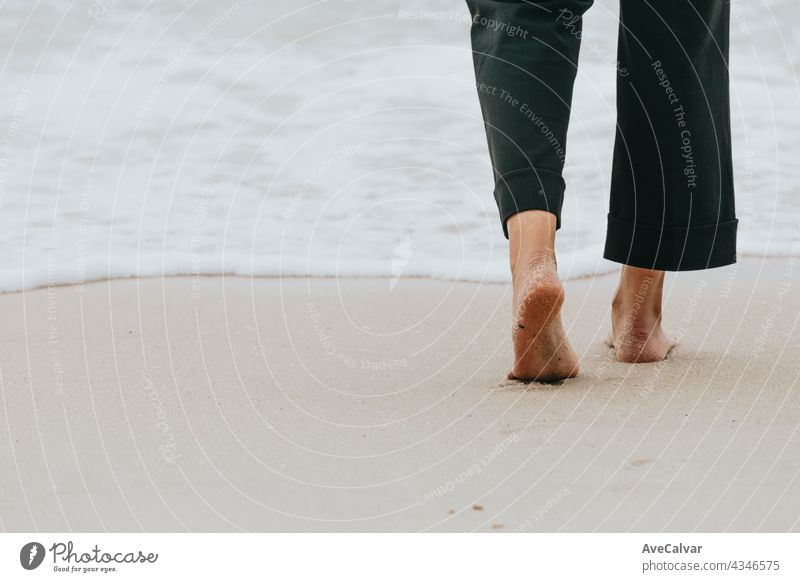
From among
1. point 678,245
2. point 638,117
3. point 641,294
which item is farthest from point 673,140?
point 641,294

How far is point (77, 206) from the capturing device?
374 cm

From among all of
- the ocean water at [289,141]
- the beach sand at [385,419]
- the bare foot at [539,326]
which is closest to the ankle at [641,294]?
the beach sand at [385,419]

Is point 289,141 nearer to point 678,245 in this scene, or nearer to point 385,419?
point 678,245

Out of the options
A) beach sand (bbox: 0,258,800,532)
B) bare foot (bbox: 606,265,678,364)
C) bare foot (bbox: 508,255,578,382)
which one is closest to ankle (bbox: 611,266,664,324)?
→ bare foot (bbox: 606,265,678,364)

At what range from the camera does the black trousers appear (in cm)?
169

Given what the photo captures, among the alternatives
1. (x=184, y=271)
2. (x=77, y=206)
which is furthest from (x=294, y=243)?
(x=77, y=206)

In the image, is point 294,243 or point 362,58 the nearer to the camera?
point 294,243

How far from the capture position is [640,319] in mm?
1983

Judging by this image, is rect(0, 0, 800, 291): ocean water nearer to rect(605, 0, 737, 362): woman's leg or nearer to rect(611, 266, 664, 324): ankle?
rect(611, 266, 664, 324): ankle

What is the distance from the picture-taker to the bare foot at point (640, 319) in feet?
6.46

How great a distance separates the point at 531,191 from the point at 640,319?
470 millimetres

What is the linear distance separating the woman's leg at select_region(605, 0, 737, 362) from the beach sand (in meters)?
0.24

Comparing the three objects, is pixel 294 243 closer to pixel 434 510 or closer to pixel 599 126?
pixel 599 126

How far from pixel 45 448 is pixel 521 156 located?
3.02ft
